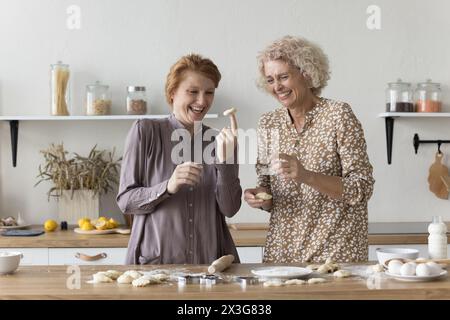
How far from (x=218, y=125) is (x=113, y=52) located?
2.35ft

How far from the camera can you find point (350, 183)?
2.44m

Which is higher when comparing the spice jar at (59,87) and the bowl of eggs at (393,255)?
the spice jar at (59,87)

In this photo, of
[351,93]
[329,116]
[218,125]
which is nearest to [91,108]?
[218,125]

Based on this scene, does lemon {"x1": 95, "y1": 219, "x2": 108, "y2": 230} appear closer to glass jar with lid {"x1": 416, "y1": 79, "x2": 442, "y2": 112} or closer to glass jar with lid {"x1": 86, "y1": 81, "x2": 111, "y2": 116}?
glass jar with lid {"x1": 86, "y1": 81, "x2": 111, "y2": 116}

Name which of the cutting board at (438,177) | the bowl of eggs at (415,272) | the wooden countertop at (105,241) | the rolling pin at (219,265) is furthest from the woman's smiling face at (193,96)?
the cutting board at (438,177)

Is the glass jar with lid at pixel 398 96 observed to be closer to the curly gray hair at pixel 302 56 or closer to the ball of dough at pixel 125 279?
the curly gray hair at pixel 302 56

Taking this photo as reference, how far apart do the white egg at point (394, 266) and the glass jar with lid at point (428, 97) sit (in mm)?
1980

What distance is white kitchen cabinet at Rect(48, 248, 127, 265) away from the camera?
3.49 metres

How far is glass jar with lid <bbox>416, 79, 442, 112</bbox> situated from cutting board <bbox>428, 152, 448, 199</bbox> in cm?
28

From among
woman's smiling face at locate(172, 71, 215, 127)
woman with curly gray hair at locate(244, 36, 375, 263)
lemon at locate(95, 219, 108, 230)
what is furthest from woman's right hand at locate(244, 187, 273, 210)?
lemon at locate(95, 219, 108, 230)

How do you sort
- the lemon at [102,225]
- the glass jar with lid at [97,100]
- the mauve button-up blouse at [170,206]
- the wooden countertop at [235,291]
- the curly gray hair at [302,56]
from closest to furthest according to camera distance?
the wooden countertop at [235,291] < the mauve button-up blouse at [170,206] < the curly gray hair at [302,56] < the lemon at [102,225] < the glass jar with lid at [97,100]

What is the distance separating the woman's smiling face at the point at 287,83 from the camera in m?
2.61

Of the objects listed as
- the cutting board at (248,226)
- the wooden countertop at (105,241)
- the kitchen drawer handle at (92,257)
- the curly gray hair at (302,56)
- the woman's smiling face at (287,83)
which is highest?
the curly gray hair at (302,56)
